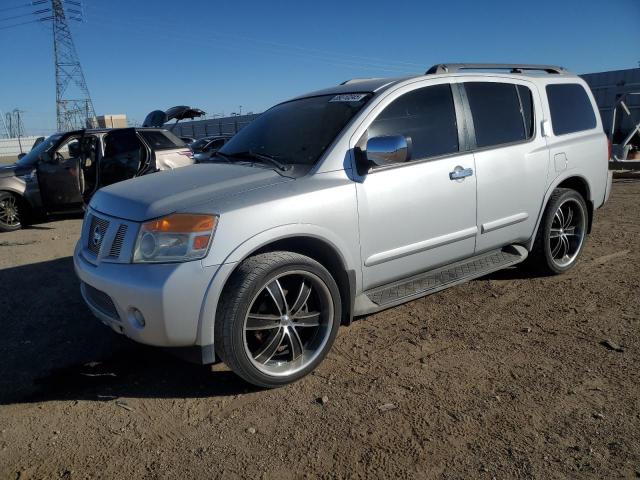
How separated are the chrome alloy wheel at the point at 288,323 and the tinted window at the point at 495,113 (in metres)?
1.93

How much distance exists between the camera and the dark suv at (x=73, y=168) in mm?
8211

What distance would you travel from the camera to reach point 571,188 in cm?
491

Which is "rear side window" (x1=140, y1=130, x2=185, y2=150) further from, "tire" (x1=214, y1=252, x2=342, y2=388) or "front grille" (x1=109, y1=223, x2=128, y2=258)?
"tire" (x1=214, y1=252, x2=342, y2=388)

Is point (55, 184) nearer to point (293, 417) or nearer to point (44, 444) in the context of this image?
point (44, 444)

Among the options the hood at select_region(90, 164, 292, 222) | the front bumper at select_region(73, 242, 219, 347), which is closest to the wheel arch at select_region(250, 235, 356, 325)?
the hood at select_region(90, 164, 292, 222)

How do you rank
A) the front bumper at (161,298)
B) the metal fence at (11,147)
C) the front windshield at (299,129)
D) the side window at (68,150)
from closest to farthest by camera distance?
the front bumper at (161,298) → the front windshield at (299,129) → the side window at (68,150) → the metal fence at (11,147)

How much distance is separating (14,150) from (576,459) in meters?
49.4

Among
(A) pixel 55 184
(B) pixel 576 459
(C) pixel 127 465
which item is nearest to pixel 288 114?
(C) pixel 127 465

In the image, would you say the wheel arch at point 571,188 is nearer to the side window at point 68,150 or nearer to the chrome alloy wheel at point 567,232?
the chrome alloy wheel at point 567,232

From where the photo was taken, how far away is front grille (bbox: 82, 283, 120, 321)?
9.52 feet

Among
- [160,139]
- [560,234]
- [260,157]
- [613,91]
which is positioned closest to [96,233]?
[260,157]

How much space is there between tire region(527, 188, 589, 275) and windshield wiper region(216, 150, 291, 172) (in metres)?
2.63

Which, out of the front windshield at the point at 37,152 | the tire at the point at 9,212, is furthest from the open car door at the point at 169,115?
the tire at the point at 9,212

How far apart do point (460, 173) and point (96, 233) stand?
8.61 feet
